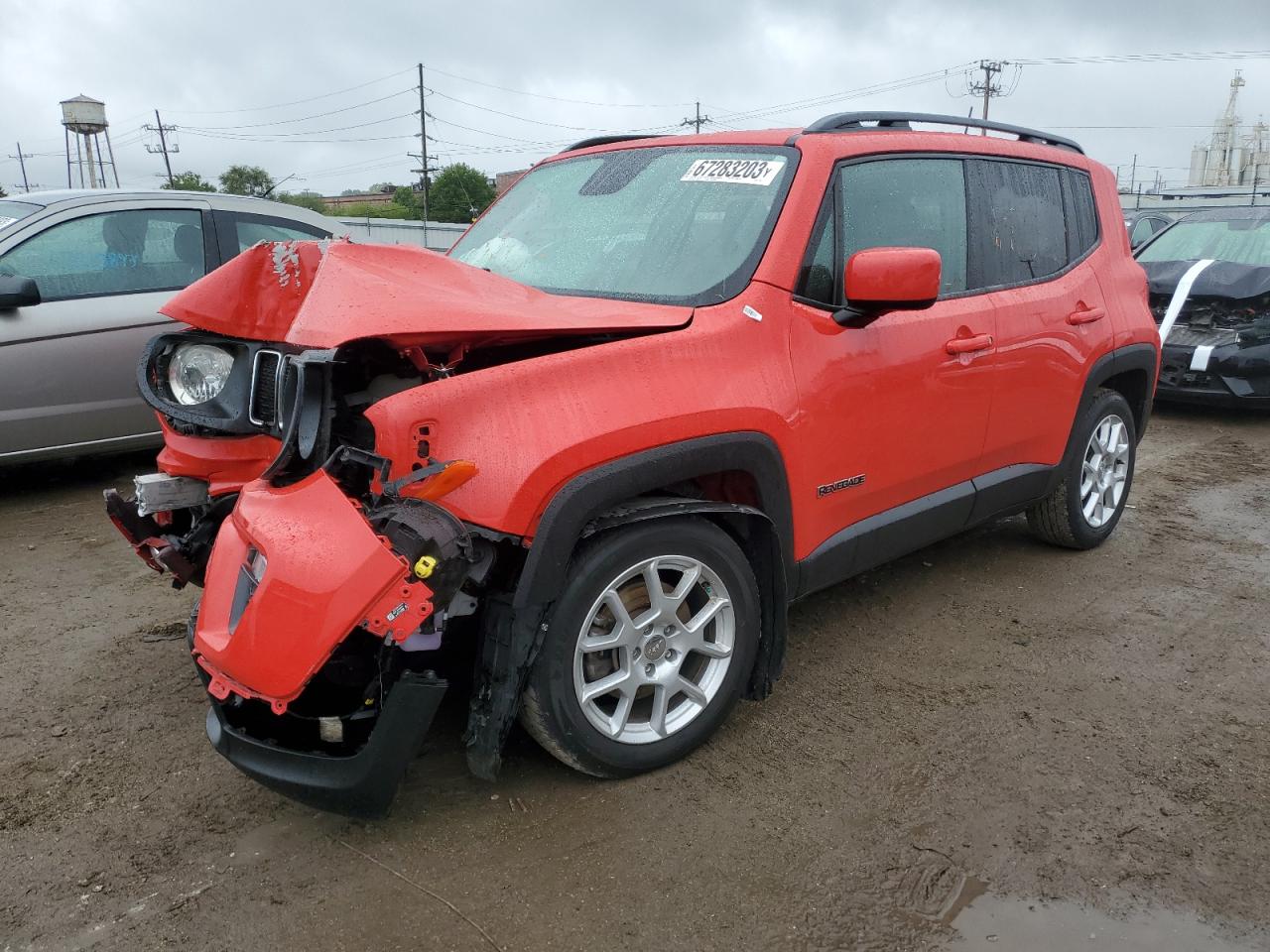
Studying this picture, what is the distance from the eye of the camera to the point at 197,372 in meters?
2.94

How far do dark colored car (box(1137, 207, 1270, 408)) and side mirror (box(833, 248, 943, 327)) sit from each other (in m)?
5.67

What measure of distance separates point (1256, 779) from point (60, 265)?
5.77 m

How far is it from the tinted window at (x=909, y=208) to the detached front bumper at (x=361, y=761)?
192 cm

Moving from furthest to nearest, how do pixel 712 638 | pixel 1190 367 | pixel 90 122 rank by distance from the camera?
pixel 90 122 → pixel 1190 367 → pixel 712 638

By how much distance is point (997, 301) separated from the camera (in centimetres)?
369

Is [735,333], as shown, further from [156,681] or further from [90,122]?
[90,122]

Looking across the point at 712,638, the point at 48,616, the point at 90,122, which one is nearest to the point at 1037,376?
the point at 712,638

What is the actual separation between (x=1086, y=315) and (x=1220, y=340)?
4.53 m

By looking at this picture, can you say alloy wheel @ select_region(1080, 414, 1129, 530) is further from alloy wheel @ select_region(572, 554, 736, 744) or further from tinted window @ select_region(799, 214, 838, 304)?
alloy wheel @ select_region(572, 554, 736, 744)

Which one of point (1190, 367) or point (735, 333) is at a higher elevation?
point (735, 333)

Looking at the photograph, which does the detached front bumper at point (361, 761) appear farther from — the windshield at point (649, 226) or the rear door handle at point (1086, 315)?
the rear door handle at point (1086, 315)

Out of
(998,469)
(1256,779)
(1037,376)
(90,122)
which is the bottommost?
(1256,779)

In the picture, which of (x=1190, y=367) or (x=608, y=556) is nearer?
(x=608, y=556)

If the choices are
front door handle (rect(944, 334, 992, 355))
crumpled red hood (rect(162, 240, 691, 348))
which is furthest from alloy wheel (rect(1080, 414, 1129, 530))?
crumpled red hood (rect(162, 240, 691, 348))
